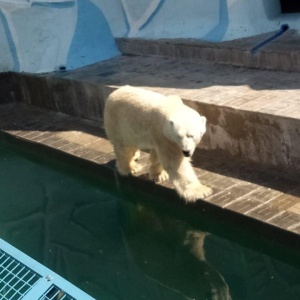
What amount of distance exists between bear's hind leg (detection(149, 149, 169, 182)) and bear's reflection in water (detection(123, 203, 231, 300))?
0.79ft

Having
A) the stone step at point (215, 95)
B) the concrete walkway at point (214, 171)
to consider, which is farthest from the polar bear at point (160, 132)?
the stone step at point (215, 95)

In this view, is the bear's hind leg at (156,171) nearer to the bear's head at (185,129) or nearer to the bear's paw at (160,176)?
the bear's paw at (160,176)

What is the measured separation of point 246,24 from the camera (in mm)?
6734

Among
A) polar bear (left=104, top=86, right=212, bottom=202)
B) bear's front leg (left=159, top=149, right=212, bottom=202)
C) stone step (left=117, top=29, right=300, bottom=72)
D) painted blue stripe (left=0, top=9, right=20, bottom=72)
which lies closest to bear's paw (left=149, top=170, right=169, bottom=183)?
polar bear (left=104, top=86, right=212, bottom=202)

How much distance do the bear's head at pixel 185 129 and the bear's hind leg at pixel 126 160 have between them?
34.3 inches

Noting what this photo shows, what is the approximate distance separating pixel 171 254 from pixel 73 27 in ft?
12.9

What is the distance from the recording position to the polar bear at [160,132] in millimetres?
4234

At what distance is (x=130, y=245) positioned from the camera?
4.71 meters

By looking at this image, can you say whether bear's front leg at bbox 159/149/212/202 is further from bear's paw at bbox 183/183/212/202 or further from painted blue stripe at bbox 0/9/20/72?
painted blue stripe at bbox 0/9/20/72

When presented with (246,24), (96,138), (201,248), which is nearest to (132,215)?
(201,248)

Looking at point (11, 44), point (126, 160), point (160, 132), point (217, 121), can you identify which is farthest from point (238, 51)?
point (11, 44)

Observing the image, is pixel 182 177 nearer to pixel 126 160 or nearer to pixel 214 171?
pixel 214 171

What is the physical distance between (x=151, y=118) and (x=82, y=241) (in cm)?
101

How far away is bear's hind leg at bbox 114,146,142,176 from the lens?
512 cm
